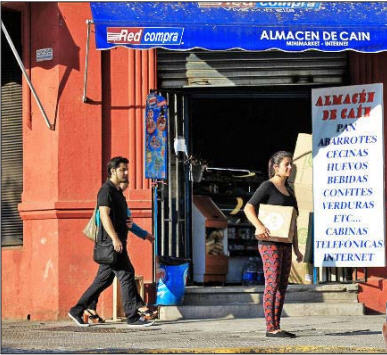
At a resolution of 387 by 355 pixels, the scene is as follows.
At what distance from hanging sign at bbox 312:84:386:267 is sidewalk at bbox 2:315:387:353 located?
98 cm

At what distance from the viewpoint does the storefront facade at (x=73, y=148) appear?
45.8ft

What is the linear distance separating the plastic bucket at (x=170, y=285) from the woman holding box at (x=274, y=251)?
8.99 ft

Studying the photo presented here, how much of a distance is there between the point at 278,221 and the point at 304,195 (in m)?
3.97

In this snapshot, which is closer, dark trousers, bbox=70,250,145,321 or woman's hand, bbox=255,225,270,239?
woman's hand, bbox=255,225,270,239

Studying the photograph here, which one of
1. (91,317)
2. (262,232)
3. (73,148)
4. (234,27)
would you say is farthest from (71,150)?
(262,232)

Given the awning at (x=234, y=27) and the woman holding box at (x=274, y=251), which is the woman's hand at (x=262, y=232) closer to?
the woman holding box at (x=274, y=251)

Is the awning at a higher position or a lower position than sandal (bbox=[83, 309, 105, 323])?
higher

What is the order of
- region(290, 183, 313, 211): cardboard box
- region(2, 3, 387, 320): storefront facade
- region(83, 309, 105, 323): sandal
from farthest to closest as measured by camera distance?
1. region(290, 183, 313, 211): cardboard box
2. region(2, 3, 387, 320): storefront facade
3. region(83, 309, 105, 323): sandal

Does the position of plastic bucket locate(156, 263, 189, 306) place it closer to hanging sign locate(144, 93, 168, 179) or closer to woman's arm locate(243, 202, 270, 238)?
hanging sign locate(144, 93, 168, 179)

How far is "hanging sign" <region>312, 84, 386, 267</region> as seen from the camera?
1367 cm

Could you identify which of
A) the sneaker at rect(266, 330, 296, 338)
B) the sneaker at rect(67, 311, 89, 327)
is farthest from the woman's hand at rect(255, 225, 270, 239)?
the sneaker at rect(67, 311, 89, 327)

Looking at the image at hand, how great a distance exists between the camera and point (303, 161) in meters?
14.7

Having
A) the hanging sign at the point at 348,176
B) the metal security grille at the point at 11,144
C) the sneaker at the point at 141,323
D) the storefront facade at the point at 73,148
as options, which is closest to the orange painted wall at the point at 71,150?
the storefront facade at the point at 73,148

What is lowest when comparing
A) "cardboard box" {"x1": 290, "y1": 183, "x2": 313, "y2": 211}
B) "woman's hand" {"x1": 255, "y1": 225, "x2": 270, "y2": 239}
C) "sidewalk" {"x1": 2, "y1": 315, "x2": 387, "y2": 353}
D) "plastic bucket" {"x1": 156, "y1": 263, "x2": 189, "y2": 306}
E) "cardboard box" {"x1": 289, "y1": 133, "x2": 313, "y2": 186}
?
"sidewalk" {"x1": 2, "y1": 315, "x2": 387, "y2": 353}
